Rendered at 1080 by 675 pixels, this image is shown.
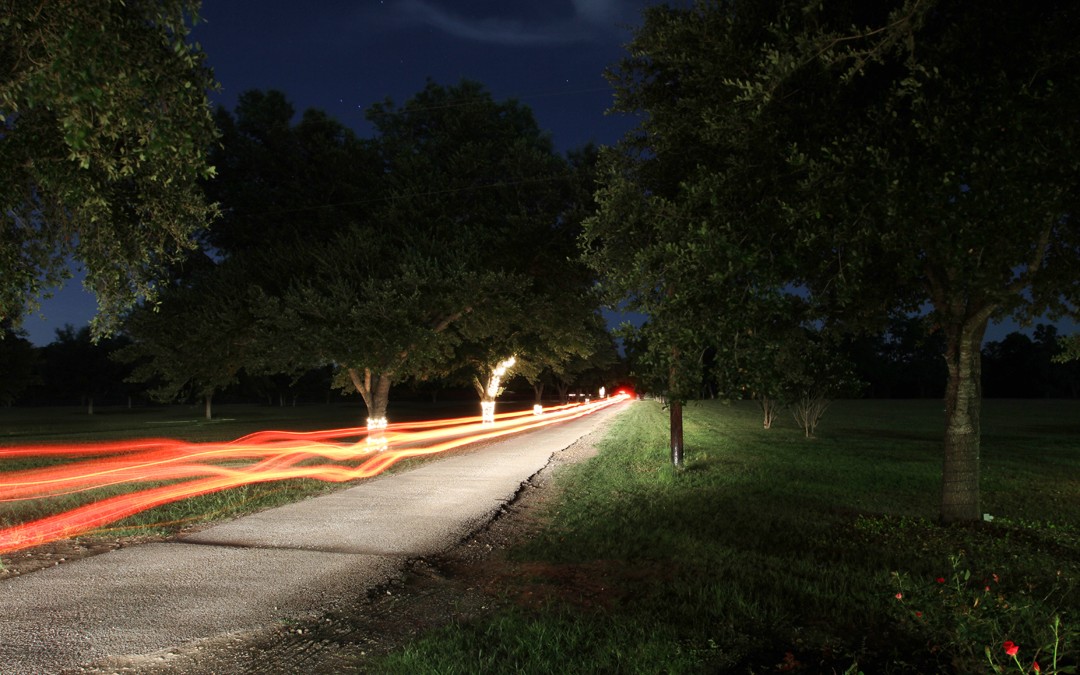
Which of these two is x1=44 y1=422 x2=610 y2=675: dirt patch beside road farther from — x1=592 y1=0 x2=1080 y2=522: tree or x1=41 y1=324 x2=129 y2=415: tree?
x1=41 y1=324 x2=129 y2=415: tree

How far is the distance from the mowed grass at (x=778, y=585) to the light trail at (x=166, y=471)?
5.97 meters

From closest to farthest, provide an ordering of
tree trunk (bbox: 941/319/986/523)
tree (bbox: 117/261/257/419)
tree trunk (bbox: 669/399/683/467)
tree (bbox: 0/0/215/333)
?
tree (bbox: 0/0/215/333), tree trunk (bbox: 941/319/986/523), tree trunk (bbox: 669/399/683/467), tree (bbox: 117/261/257/419)

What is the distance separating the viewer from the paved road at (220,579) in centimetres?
475

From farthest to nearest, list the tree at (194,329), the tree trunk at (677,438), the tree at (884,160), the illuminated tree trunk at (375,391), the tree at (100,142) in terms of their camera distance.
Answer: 1. the illuminated tree trunk at (375,391)
2. the tree at (194,329)
3. the tree trunk at (677,438)
4. the tree at (884,160)
5. the tree at (100,142)

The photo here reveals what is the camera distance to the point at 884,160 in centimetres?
660

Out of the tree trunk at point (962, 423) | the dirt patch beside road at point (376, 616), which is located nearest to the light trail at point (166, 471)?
the dirt patch beside road at point (376, 616)

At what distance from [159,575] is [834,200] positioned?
25.3 ft

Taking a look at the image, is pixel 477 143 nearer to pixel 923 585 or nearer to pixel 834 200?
pixel 834 200

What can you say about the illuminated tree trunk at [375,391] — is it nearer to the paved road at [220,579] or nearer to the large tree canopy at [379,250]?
the large tree canopy at [379,250]

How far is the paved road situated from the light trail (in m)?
2.01

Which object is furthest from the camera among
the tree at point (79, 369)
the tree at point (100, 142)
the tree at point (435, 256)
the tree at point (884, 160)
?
the tree at point (79, 369)

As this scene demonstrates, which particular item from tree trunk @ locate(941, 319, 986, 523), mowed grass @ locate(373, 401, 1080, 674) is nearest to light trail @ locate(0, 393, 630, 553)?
mowed grass @ locate(373, 401, 1080, 674)

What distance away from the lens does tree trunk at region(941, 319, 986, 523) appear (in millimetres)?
8047

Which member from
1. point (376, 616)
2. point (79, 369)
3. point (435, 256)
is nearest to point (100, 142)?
point (376, 616)
